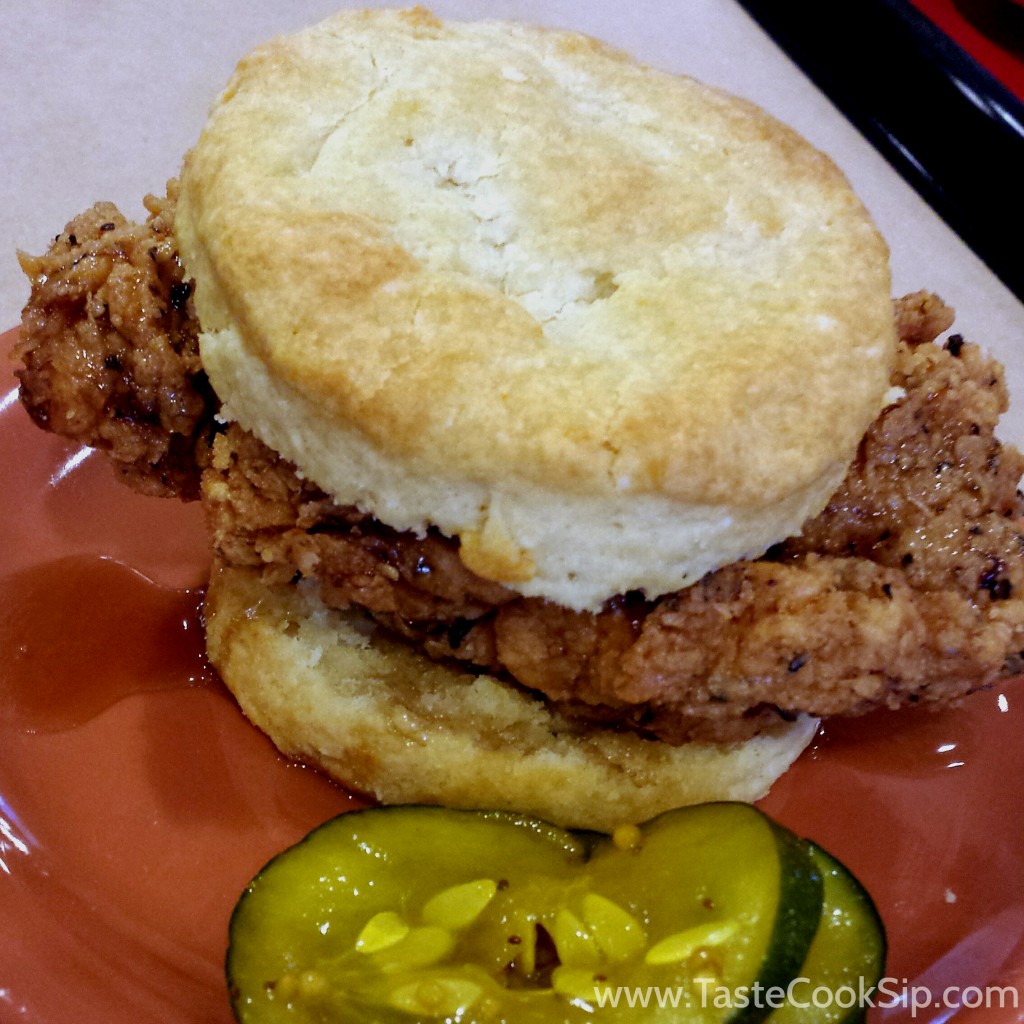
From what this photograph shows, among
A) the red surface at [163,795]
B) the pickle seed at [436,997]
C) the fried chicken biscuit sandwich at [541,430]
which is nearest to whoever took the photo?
the pickle seed at [436,997]

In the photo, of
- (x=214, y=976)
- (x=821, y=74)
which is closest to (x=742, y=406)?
(x=214, y=976)

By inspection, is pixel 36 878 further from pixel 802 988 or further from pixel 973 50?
pixel 973 50

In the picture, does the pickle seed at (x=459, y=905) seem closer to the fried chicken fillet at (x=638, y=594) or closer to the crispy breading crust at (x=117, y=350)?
the fried chicken fillet at (x=638, y=594)

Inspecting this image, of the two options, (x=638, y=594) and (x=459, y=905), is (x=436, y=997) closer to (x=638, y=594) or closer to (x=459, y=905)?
(x=459, y=905)

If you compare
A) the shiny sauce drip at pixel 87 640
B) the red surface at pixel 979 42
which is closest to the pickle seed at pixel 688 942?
the shiny sauce drip at pixel 87 640

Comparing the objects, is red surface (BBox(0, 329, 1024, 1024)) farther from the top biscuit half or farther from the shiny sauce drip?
the top biscuit half

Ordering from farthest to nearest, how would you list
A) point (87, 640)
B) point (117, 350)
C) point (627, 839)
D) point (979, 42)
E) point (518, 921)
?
point (979, 42)
point (87, 640)
point (117, 350)
point (627, 839)
point (518, 921)

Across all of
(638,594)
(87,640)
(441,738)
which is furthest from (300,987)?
(87,640)
